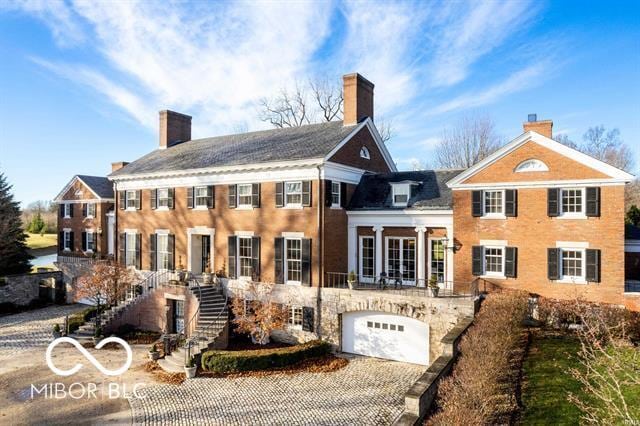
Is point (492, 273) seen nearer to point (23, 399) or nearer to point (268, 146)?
point (268, 146)

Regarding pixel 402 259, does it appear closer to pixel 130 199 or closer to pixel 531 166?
pixel 531 166

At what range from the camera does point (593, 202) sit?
52.7ft

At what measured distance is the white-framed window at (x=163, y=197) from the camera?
25.2m

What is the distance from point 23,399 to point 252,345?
9034 mm

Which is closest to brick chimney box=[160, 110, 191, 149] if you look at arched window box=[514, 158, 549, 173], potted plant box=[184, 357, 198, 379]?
potted plant box=[184, 357, 198, 379]

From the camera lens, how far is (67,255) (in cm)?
Result: 3409

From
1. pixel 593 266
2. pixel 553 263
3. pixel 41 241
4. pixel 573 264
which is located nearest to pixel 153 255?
pixel 553 263

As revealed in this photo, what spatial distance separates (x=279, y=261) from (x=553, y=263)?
12.5m

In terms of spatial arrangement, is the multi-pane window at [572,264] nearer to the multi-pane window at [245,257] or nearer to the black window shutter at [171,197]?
the multi-pane window at [245,257]

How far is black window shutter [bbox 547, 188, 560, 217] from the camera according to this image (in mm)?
16766

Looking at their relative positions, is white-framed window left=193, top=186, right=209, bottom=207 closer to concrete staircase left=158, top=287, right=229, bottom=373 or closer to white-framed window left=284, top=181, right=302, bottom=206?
concrete staircase left=158, top=287, right=229, bottom=373

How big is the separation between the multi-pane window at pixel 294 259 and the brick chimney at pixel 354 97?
768cm

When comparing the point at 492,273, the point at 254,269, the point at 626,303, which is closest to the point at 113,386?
the point at 254,269

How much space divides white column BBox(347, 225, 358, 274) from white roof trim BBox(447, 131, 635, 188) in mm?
5730
